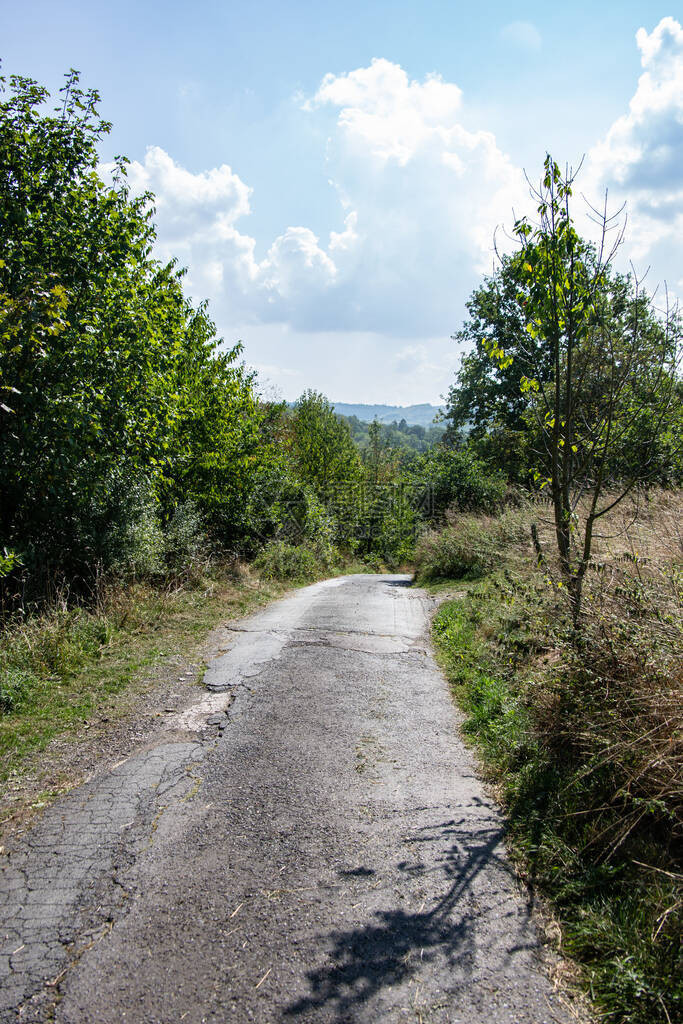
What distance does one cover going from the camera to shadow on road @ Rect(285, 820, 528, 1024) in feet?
8.08

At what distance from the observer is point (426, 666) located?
758 cm

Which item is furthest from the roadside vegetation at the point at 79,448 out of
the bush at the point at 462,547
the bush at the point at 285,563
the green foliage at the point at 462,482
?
the green foliage at the point at 462,482

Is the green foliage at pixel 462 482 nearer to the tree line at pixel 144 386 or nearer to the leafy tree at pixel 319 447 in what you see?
the tree line at pixel 144 386

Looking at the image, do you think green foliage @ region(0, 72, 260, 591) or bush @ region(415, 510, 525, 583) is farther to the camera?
bush @ region(415, 510, 525, 583)

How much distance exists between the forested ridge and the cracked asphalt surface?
0.43 metres

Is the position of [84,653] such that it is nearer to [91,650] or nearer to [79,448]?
[91,650]

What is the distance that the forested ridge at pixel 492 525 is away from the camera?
3287mm

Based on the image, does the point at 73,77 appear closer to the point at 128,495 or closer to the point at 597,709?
the point at 128,495

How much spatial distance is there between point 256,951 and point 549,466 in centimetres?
414

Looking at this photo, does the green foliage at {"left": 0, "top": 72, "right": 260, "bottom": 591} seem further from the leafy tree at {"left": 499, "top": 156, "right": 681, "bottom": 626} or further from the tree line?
the leafy tree at {"left": 499, "top": 156, "right": 681, "bottom": 626}

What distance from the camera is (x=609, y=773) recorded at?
358 centimetres

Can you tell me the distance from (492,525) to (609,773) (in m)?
11.4

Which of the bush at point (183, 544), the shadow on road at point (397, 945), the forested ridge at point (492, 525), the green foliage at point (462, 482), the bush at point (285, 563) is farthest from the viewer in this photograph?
the green foliage at point (462, 482)

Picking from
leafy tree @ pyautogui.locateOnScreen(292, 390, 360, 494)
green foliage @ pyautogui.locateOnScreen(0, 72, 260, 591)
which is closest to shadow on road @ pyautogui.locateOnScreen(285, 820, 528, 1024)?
green foliage @ pyautogui.locateOnScreen(0, 72, 260, 591)
